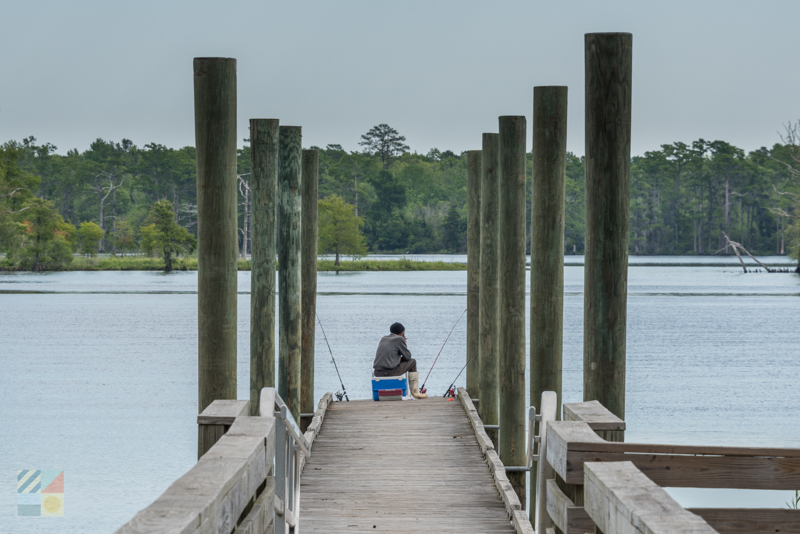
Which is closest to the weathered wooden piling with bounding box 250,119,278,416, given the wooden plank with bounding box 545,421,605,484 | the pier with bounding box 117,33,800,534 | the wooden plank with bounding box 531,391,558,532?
the pier with bounding box 117,33,800,534

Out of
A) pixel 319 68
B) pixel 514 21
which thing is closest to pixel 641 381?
pixel 514 21

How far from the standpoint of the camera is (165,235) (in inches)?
2926

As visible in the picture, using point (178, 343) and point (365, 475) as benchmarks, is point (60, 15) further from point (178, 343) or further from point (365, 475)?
point (365, 475)

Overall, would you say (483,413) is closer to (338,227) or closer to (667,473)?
(667,473)

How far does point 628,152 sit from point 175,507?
11.1 ft

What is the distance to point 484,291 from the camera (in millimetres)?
11203

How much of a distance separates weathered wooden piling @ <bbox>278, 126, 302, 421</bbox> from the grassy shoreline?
70.2 metres

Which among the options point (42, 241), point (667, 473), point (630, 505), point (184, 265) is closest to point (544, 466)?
point (667, 473)

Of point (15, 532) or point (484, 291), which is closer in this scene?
point (484, 291)

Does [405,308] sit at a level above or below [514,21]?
below

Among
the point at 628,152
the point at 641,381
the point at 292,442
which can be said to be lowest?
the point at 641,381

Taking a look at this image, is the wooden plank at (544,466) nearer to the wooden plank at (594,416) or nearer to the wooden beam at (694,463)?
the wooden plank at (594,416)

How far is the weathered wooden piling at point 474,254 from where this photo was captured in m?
12.5

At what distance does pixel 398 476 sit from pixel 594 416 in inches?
159
